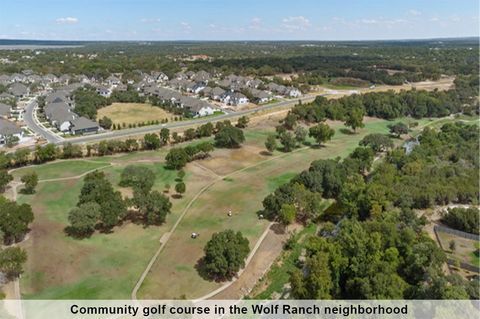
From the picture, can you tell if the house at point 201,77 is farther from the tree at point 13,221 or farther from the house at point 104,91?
the tree at point 13,221

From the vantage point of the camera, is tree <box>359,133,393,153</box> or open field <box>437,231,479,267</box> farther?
tree <box>359,133,393,153</box>

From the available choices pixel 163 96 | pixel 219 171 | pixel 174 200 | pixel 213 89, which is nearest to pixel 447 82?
pixel 213 89

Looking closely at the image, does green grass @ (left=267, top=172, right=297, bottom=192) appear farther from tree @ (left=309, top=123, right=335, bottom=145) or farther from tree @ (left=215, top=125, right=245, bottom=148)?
tree @ (left=309, top=123, right=335, bottom=145)

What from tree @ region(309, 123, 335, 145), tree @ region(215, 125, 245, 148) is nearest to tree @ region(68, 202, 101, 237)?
tree @ region(215, 125, 245, 148)

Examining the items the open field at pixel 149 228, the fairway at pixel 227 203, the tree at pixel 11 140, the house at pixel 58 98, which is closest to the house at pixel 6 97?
the house at pixel 58 98

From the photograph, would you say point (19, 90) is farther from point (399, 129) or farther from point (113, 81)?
point (399, 129)

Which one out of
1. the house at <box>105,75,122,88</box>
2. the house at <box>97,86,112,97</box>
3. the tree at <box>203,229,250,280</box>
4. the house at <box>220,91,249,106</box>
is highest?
the house at <box>105,75,122,88</box>
